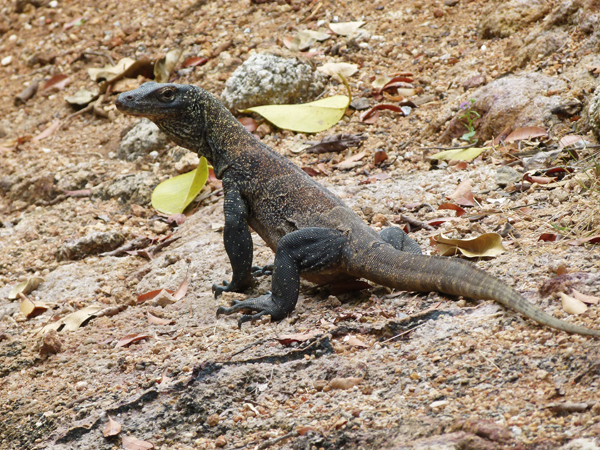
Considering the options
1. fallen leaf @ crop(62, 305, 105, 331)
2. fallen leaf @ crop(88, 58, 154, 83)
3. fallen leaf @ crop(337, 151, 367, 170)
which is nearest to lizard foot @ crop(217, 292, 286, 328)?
fallen leaf @ crop(62, 305, 105, 331)

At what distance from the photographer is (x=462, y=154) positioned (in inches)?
274

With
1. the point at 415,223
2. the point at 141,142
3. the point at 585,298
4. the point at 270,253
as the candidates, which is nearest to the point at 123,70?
the point at 141,142

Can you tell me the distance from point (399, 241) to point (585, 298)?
63.9 inches

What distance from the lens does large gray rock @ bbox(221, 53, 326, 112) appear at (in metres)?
8.70

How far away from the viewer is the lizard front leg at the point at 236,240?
17.3 ft

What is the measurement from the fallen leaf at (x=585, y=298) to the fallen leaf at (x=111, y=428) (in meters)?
2.78

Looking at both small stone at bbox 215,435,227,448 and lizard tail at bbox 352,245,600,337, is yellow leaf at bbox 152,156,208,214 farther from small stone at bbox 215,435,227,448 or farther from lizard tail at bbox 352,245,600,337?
small stone at bbox 215,435,227,448

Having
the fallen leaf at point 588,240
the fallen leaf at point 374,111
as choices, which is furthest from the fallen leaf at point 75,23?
the fallen leaf at point 588,240

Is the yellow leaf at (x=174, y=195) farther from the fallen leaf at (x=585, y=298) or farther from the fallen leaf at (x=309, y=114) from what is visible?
the fallen leaf at (x=585, y=298)

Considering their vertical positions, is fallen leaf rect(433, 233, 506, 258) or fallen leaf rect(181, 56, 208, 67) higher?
fallen leaf rect(181, 56, 208, 67)

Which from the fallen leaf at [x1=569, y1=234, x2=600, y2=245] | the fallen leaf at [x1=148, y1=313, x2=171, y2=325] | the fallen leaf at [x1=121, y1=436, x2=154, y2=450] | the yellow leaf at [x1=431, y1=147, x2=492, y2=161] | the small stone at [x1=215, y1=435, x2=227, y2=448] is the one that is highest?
the fallen leaf at [x1=569, y1=234, x2=600, y2=245]

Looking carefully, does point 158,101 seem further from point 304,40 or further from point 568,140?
point 304,40

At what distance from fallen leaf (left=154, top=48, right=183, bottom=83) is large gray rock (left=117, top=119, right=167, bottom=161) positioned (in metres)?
1.35

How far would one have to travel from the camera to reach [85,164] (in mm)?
9211
